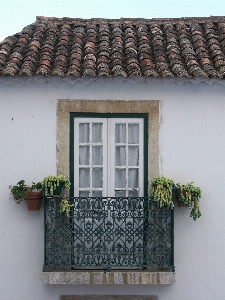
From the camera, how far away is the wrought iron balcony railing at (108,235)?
930 centimetres

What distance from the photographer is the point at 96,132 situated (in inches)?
384

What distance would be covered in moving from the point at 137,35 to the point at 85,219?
10.5 feet

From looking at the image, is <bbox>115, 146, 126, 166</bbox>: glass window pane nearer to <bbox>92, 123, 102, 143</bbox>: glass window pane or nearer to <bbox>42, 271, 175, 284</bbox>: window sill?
<bbox>92, 123, 102, 143</bbox>: glass window pane

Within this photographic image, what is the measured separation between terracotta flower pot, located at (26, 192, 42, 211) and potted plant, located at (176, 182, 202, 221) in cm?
202

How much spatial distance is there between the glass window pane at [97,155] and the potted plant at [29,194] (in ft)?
3.01

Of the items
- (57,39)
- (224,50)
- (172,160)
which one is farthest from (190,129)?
(57,39)

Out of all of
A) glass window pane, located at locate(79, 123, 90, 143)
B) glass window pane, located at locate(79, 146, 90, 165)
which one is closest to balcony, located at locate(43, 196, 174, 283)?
glass window pane, located at locate(79, 146, 90, 165)

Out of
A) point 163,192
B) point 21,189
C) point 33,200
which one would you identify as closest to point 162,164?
point 163,192

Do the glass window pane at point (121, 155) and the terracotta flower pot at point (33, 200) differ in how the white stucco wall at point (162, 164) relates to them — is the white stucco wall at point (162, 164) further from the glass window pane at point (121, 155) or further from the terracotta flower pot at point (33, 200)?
the glass window pane at point (121, 155)

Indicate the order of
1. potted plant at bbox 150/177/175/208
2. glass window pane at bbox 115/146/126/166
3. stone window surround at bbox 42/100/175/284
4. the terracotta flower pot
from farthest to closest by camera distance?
glass window pane at bbox 115/146/126/166
stone window surround at bbox 42/100/175/284
the terracotta flower pot
potted plant at bbox 150/177/175/208

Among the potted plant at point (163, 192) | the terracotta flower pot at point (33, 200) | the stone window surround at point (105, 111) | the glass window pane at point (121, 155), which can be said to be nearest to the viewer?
the potted plant at point (163, 192)

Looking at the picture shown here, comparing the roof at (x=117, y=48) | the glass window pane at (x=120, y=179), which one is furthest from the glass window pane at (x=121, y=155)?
the roof at (x=117, y=48)

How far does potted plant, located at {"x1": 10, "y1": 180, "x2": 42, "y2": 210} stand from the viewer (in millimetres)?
9359

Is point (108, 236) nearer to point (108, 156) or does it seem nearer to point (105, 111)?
point (108, 156)
